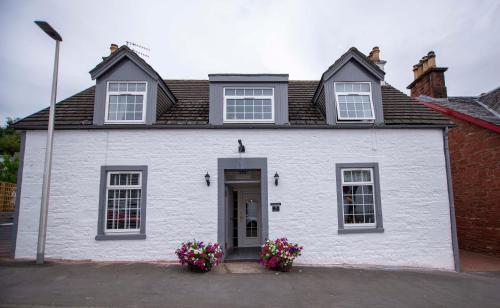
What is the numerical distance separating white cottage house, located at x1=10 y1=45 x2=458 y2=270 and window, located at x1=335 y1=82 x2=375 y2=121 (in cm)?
10

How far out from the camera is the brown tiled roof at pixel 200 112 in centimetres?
1005

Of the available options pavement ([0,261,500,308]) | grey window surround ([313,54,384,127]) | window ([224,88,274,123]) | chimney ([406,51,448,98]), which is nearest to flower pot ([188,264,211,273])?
pavement ([0,261,500,308])

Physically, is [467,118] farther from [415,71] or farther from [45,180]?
[45,180]

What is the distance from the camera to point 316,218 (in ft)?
31.7

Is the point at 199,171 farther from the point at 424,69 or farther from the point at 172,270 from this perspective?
the point at 424,69

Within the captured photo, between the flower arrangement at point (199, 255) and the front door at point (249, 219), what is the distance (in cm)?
325

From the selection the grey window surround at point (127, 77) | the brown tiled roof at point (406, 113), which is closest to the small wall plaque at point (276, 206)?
the brown tiled roof at point (406, 113)

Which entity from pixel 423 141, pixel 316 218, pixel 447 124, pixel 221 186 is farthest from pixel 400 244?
pixel 221 186

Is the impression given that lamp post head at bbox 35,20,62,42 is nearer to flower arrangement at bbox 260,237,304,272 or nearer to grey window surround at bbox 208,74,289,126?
grey window surround at bbox 208,74,289,126

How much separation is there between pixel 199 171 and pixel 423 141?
7.32 meters

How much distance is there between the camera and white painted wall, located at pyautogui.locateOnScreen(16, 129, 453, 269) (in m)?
9.39

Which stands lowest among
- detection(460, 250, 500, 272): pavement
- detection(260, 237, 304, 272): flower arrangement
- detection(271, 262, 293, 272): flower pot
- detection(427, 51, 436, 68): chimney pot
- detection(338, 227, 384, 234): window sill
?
detection(460, 250, 500, 272): pavement

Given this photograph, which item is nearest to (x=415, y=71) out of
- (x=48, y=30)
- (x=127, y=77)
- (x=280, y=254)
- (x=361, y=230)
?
(x=361, y=230)

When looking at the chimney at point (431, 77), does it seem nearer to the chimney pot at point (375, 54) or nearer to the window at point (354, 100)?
the chimney pot at point (375, 54)
